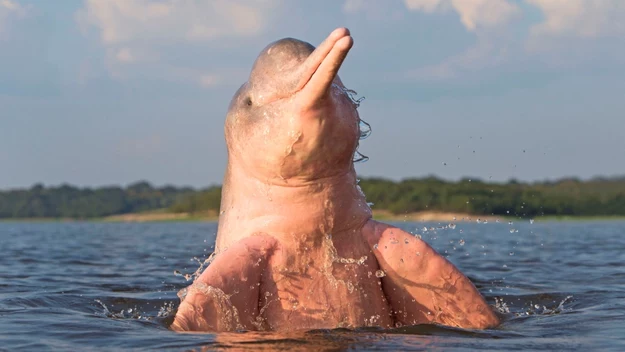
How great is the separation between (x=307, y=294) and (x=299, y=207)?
2.01 ft

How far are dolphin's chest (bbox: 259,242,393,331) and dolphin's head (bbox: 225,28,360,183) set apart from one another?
0.64 m

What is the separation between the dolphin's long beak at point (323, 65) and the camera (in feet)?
16.3

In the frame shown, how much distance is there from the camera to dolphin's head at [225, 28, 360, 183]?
5.23 m

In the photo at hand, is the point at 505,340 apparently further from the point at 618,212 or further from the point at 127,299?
the point at 618,212

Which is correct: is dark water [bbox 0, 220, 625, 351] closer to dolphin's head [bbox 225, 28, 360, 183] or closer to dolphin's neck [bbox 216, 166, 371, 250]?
dolphin's neck [bbox 216, 166, 371, 250]

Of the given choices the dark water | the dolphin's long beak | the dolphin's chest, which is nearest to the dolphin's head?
the dolphin's long beak

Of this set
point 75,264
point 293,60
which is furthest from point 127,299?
point 75,264

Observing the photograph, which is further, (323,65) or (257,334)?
(257,334)

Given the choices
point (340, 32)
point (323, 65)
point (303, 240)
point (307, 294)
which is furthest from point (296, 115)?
point (307, 294)

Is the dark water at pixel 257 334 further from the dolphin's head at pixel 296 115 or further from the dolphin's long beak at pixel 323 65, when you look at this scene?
the dolphin's long beak at pixel 323 65

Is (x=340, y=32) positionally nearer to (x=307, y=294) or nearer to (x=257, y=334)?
(x=307, y=294)

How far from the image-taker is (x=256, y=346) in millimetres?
5363

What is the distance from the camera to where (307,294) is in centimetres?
595

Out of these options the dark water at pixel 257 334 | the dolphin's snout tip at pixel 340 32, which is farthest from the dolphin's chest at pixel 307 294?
the dolphin's snout tip at pixel 340 32
